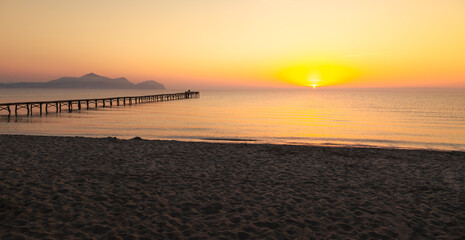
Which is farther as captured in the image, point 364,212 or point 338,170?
point 338,170

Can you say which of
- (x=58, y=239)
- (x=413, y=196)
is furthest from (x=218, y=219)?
(x=413, y=196)

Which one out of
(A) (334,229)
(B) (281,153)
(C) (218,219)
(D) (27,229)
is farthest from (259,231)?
(B) (281,153)

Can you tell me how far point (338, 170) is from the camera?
9484 millimetres

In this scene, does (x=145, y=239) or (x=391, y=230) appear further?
(x=391, y=230)

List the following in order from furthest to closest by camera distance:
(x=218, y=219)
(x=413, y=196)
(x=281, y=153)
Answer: (x=281, y=153) → (x=413, y=196) → (x=218, y=219)

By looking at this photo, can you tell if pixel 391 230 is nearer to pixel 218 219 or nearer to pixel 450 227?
pixel 450 227

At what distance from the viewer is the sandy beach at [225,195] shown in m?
5.02

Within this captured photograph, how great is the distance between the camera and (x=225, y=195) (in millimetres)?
6812

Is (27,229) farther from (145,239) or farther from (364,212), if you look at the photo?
(364,212)

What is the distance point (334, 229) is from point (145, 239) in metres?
3.21

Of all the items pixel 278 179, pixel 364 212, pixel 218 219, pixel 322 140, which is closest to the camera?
pixel 218 219

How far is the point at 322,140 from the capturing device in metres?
19.1

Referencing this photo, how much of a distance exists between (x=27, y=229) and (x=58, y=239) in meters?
0.75

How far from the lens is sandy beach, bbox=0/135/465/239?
5.02m
